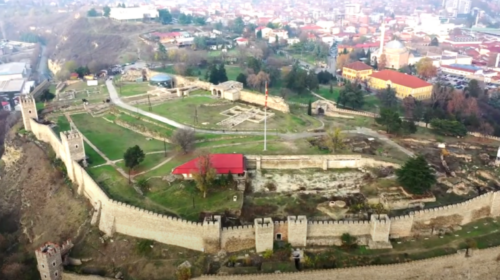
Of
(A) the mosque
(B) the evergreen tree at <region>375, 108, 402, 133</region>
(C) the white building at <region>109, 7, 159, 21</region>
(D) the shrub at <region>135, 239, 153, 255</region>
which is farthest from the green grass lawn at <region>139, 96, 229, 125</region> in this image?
(C) the white building at <region>109, 7, 159, 21</region>

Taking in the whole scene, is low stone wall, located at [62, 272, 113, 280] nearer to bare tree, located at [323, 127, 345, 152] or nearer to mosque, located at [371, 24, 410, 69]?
bare tree, located at [323, 127, 345, 152]

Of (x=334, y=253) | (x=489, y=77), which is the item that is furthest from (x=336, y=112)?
(x=489, y=77)

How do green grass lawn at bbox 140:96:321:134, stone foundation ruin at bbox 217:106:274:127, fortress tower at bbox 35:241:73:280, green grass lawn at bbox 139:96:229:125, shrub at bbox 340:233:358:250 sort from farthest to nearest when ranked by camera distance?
green grass lawn at bbox 139:96:229:125, stone foundation ruin at bbox 217:106:274:127, green grass lawn at bbox 140:96:321:134, shrub at bbox 340:233:358:250, fortress tower at bbox 35:241:73:280

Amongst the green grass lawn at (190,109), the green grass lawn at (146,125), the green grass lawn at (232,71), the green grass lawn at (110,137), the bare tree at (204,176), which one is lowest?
the green grass lawn at (232,71)

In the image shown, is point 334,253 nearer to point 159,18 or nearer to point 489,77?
point 489,77

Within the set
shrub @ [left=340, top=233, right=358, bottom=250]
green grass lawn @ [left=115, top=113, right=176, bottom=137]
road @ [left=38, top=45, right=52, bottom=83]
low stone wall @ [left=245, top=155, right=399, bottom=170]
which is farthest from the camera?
road @ [left=38, top=45, right=52, bottom=83]

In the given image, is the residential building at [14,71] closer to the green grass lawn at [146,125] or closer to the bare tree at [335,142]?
the green grass lawn at [146,125]

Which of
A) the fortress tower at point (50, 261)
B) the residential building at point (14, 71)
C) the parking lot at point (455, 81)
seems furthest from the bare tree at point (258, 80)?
the residential building at point (14, 71)
